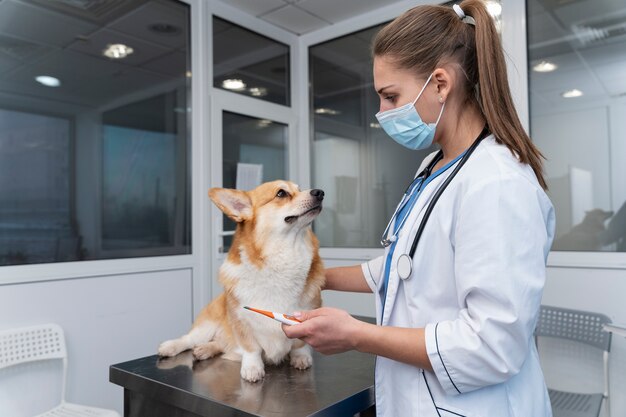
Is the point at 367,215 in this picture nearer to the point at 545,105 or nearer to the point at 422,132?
the point at 545,105

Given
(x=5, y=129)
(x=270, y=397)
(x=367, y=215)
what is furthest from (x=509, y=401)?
(x=367, y=215)

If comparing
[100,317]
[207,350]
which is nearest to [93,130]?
[100,317]

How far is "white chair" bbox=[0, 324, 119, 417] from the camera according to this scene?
2178mm

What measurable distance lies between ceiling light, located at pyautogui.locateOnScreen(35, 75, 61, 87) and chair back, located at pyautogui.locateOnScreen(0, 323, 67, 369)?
52.7 inches

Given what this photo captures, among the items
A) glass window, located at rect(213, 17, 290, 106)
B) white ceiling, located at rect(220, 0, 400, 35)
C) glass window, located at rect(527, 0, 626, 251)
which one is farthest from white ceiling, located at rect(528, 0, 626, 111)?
glass window, located at rect(213, 17, 290, 106)

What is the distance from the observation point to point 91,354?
264cm

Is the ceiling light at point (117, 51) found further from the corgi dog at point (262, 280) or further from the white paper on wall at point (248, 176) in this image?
the corgi dog at point (262, 280)

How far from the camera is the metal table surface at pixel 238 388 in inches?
40.3

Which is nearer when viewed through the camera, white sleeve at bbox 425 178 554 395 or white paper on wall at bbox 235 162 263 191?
white sleeve at bbox 425 178 554 395

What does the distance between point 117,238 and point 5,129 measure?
2.80 feet

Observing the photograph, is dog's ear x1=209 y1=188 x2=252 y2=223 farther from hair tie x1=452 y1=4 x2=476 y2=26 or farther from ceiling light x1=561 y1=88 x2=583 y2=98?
ceiling light x1=561 y1=88 x2=583 y2=98

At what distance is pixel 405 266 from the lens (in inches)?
37.2

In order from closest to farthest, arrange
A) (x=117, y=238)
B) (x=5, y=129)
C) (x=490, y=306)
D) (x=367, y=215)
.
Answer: (x=490, y=306)
(x=5, y=129)
(x=117, y=238)
(x=367, y=215)

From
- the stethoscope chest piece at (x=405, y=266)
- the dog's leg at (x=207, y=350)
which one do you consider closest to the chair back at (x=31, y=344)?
the dog's leg at (x=207, y=350)
